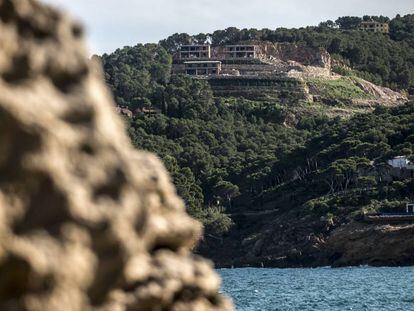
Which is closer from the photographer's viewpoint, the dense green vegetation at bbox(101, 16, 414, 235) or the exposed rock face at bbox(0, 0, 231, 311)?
the exposed rock face at bbox(0, 0, 231, 311)

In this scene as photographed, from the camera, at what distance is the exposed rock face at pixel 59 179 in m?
4.97

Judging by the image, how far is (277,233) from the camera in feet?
454

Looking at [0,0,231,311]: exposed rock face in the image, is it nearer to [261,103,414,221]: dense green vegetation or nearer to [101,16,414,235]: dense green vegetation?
[261,103,414,221]: dense green vegetation

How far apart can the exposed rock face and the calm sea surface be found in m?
59.0

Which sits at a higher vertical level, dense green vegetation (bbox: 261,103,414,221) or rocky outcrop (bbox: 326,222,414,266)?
dense green vegetation (bbox: 261,103,414,221)

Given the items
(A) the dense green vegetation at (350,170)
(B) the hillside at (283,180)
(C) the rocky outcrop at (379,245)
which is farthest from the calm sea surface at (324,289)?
(A) the dense green vegetation at (350,170)

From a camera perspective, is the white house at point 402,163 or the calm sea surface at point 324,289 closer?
the calm sea surface at point 324,289

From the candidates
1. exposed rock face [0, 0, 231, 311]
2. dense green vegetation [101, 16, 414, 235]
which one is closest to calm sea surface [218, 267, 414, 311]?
dense green vegetation [101, 16, 414, 235]

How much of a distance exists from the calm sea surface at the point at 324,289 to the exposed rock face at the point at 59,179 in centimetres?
5905

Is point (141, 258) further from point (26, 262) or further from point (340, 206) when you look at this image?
point (340, 206)

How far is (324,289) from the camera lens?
282 feet

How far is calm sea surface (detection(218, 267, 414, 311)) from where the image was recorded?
226ft

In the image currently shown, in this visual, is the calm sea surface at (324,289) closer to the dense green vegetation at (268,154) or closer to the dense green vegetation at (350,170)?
the dense green vegetation at (350,170)

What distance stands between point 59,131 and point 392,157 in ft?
460
